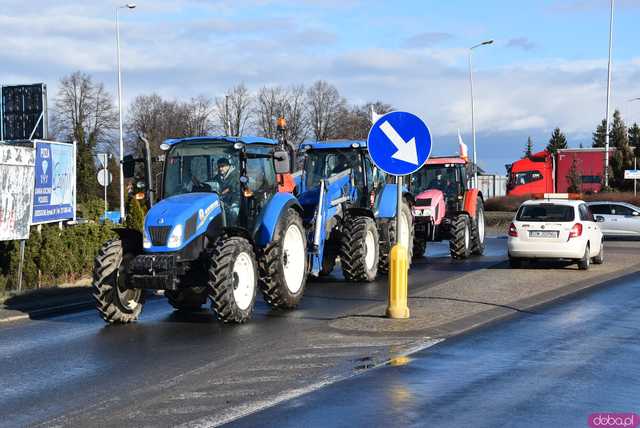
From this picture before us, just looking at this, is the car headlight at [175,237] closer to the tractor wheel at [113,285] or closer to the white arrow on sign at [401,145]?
the tractor wheel at [113,285]

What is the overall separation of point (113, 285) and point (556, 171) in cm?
4976

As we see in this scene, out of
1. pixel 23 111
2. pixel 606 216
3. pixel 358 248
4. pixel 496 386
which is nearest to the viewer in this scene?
pixel 496 386

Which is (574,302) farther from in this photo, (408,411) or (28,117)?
(28,117)

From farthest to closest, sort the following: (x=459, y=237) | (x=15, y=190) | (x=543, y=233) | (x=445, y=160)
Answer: (x=445, y=160)
(x=459, y=237)
(x=543, y=233)
(x=15, y=190)

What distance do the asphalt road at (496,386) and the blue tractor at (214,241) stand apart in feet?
9.63

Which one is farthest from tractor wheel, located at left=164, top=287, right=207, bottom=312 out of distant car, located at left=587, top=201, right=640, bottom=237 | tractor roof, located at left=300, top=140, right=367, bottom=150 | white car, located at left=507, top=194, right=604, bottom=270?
distant car, located at left=587, top=201, right=640, bottom=237

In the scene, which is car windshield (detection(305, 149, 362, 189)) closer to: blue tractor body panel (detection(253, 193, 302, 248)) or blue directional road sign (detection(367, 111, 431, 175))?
blue tractor body panel (detection(253, 193, 302, 248))

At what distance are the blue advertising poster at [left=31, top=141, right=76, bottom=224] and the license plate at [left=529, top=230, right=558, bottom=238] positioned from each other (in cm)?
1062

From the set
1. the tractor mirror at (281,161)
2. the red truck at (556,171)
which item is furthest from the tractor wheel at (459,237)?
the red truck at (556,171)

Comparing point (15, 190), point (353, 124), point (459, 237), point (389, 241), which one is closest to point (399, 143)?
point (389, 241)

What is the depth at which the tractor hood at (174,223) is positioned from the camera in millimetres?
11812

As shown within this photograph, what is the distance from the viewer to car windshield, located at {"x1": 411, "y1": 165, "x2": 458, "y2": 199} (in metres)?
25.0

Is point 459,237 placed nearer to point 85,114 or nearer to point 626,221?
point 626,221

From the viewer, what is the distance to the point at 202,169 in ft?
43.1
